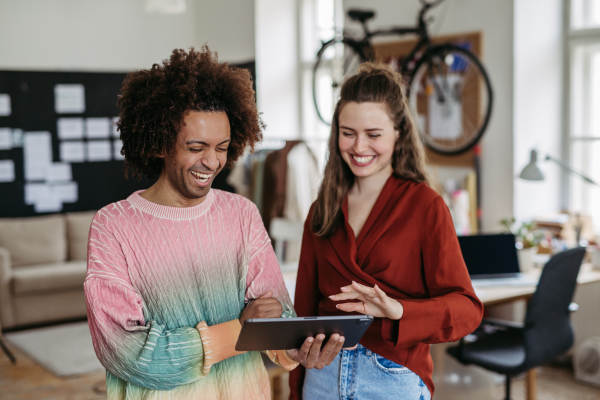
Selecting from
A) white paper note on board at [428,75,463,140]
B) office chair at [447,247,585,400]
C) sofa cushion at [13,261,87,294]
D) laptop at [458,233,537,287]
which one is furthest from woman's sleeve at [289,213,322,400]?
sofa cushion at [13,261,87,294]

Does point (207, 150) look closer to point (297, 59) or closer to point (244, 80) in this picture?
point (244, 80)

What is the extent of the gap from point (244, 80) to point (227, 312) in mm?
508

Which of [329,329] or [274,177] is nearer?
[329,329]

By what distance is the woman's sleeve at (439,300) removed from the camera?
4.55ft

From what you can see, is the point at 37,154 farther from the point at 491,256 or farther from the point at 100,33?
the point at 491,256

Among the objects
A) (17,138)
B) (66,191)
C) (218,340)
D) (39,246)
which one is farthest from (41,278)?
(218,340)

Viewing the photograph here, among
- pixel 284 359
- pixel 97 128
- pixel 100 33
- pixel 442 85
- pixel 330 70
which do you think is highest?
pixel 330 70

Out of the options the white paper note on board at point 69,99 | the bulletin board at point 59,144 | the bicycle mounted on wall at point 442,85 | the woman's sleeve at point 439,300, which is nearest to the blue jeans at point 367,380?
the woman's sleeve at point 439,300

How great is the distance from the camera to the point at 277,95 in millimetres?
5098

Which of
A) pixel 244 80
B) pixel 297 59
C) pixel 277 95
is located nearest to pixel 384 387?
pixel 244 80

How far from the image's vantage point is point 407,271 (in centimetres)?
150

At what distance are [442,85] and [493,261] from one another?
1.76m

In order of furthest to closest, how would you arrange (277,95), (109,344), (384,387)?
1. (277,95)
2. (384,387)
3. (109,344)

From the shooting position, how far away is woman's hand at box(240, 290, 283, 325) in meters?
1.24
